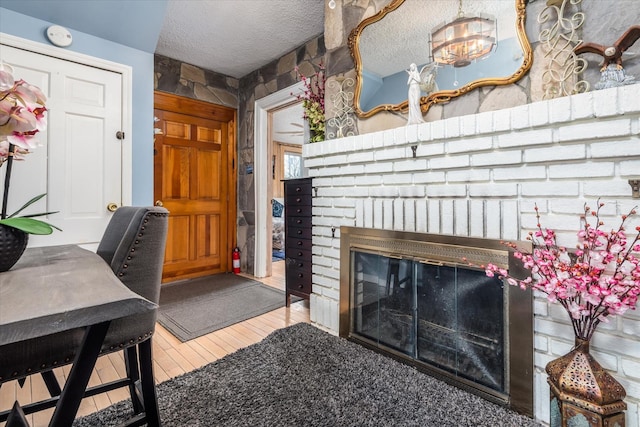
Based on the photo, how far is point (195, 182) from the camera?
3.90 m

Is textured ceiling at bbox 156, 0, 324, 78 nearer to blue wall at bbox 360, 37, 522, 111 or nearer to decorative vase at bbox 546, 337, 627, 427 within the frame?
blue wall at bbox 360, 37, 522, 111

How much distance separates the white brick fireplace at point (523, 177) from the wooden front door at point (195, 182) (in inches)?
97.9

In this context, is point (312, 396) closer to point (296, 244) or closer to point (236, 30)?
→ point (296, 244)

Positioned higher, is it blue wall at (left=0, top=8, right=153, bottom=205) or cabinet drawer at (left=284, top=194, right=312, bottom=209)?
blue wall at (left=0, top=8, right=153, bottom=205)

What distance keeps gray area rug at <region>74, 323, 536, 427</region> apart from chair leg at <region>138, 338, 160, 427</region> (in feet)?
0.59

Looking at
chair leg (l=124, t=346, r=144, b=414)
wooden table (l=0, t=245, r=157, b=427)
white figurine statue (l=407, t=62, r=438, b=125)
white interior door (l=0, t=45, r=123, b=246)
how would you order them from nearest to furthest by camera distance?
wooden table (l=0, t=245, r=157, b=427) < chair leg (l=124, t=346, r=144, b=414) < white figurine statue (l=407, t=62, r=438, b=125) < white interior door (l=0, t=45, r=123, b=246)

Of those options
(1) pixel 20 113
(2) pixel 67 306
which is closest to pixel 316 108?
(1) pixel 20 113

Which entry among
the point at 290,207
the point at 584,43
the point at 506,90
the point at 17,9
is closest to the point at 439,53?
the point at 506,90

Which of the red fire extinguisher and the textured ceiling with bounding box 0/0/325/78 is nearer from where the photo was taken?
the textured ceiling with bounding box 0/0/325/78

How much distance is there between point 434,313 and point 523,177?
2.79ft

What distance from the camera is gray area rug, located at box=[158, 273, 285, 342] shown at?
2.41 metres

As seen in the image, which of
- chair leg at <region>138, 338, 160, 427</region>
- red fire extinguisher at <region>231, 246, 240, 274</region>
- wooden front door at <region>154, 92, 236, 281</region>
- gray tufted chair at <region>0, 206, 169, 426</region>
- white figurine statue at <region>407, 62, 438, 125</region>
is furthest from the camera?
red fire extinguisher at <region>231, 246, 240, 274</region>

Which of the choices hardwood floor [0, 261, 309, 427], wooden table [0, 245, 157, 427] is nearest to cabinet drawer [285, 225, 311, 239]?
hardwood floor [0, 261, 309, 427]

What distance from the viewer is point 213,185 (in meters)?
4.08
